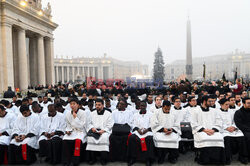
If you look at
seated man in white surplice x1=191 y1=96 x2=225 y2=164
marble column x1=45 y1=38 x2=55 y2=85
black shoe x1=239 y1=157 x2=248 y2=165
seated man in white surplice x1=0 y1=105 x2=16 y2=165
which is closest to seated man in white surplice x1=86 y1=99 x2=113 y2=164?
seated man in white surplice x1=0 y1=105 x2=16 y2=165

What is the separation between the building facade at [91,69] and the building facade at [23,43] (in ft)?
124

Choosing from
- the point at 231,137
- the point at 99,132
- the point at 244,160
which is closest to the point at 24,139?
the point at 99,132

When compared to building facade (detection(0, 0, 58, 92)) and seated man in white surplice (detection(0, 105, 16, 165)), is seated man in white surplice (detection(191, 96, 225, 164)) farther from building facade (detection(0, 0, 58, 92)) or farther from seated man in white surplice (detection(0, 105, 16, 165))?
building facade (detection(0, 0, 58, 92))

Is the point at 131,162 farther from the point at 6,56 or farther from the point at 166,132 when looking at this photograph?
the point at 6,56

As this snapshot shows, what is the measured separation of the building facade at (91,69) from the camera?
263 feet

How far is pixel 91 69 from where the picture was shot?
336 feet

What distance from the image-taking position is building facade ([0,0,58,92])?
20.0m

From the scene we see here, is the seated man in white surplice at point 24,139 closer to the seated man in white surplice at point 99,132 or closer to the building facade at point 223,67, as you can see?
the seated man in white surplice at point 99,132

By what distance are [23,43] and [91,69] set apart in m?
80.0

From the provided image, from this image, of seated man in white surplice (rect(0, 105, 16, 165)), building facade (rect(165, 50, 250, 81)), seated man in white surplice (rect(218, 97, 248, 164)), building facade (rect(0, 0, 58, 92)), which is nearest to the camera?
seated man in white surplice (rect(218, 97, 248, 164))

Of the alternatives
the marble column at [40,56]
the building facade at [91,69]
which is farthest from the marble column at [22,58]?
the building facade at [91,69]

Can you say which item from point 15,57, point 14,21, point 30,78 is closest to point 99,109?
point 14,21

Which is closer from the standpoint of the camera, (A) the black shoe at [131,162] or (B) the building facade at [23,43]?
(A) the black shoe at [131,162]

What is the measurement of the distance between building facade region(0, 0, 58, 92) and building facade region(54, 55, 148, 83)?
37.8 m
